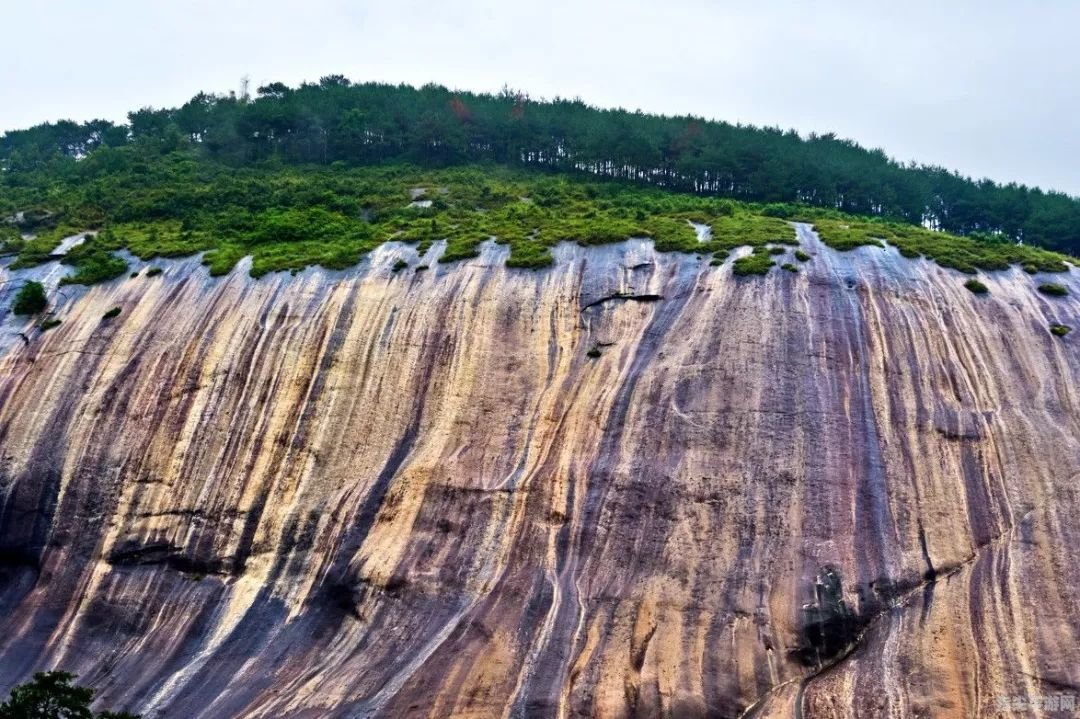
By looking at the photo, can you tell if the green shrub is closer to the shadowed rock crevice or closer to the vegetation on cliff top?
the vegetation on cliff top

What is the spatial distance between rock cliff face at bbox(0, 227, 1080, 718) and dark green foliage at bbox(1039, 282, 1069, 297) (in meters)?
0.44

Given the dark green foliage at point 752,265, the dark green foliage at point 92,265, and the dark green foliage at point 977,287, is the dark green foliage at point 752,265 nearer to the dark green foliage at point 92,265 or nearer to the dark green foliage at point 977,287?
the dark green foliage at point 977,287

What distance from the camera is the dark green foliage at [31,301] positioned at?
4153 cm

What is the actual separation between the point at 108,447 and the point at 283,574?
10.00m

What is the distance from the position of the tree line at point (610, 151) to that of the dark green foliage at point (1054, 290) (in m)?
34.8

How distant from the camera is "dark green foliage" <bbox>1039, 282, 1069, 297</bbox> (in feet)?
121

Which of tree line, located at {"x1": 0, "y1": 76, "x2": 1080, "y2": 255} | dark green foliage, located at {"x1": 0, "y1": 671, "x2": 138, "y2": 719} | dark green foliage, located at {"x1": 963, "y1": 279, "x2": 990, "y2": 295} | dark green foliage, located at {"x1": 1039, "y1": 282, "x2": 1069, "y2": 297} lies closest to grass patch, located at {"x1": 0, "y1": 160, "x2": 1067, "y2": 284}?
dark green foliage, located at {"x1": 963, "y1": 279, "x2": 990, "y2": 295}

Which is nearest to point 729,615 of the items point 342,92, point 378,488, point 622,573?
point 622,573

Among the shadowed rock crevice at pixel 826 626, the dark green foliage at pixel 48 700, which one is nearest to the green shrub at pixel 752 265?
the shadowed rock crevice at pixel 826 626

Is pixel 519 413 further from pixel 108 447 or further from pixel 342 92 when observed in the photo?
pixel 342 92

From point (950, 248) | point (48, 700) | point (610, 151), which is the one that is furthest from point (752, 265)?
point (610, 151)

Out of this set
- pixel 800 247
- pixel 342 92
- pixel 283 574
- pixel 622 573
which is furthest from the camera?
pixel 342 92

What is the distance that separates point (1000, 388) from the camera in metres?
32.4

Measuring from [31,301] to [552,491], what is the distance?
27.0 meters
